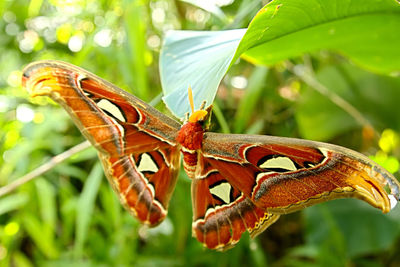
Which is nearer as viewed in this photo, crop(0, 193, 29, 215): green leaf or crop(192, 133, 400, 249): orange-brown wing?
crop(192, 133, 400, 249): orange-brown wing

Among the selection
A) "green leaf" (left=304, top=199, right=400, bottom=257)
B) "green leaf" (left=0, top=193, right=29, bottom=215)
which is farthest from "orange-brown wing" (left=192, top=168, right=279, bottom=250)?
"green leaf" (left=0, top=193, right=29, bottom=215)

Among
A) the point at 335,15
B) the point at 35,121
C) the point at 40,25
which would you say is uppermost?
the point at 40,25

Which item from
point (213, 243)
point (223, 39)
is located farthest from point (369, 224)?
point (223, 39)

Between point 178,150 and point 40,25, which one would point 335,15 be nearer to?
point 178,150

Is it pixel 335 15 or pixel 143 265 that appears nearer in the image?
pixel 335 15

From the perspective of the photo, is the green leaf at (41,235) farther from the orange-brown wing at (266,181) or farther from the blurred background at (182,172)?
the orange-brown wing at (266,181)

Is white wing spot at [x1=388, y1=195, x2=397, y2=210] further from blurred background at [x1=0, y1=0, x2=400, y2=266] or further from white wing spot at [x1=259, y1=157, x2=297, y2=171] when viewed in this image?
blurred background at [x1=0, y1=0, x2=400, y2=266]

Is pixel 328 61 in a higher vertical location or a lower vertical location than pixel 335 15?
higher
